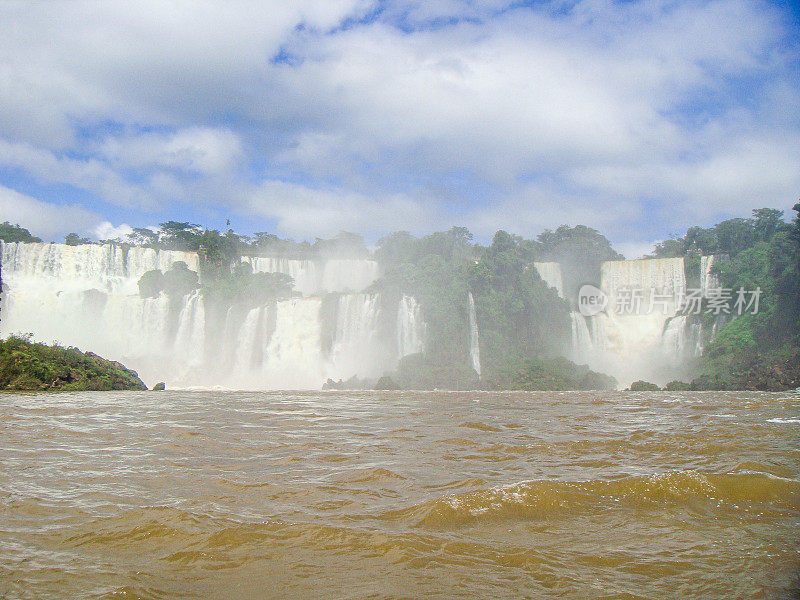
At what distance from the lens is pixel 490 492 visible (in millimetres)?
3961

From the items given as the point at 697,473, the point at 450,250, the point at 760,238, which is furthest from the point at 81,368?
the point at 760,238

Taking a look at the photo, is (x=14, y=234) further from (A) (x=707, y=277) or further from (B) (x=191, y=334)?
(A) (x=707, y=277)

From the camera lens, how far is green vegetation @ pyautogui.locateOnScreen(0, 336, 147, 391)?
17469 mm

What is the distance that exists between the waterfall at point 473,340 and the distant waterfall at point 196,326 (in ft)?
15.3

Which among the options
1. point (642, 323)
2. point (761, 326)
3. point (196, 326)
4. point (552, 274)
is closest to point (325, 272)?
point (196, 326)

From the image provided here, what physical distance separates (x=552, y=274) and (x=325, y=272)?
20753 millimetres

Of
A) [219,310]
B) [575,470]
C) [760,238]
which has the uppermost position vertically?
[760,238]

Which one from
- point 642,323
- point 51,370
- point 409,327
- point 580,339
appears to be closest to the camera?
point 51,370

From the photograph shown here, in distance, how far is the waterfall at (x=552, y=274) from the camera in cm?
4547

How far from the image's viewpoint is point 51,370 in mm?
18531

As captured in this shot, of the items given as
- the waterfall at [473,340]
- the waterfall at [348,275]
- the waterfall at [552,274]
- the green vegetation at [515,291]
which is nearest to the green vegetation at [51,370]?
the green vegetation at [515,291]

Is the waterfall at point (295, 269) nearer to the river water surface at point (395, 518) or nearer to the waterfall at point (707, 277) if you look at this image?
the waterfall at point (707, 277)

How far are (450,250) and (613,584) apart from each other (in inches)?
1778

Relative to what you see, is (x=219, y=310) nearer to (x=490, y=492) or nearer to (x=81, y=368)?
(x=81, y=368)
